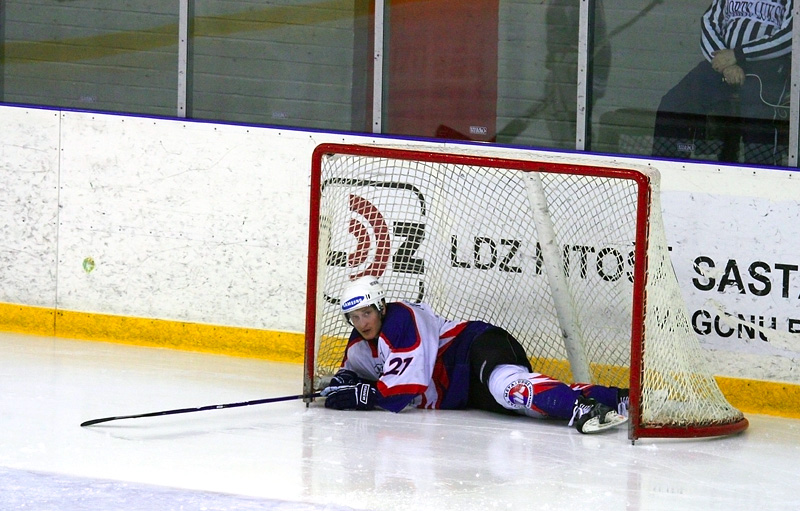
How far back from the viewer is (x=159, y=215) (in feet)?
21.1

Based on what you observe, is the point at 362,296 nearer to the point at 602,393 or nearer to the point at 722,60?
the point at 602,393

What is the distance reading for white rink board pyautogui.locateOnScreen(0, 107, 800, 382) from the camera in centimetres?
624

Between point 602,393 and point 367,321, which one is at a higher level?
point 367,321

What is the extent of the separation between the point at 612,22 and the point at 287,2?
161 cm

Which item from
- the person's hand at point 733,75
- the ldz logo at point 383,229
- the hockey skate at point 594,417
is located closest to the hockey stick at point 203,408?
the ldz logo at point 383,229

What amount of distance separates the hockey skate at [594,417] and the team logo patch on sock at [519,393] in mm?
181

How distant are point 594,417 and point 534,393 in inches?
9.6

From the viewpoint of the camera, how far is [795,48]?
18.4ft

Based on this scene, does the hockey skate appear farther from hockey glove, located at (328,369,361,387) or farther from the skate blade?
hockey glove, located at (328,369,361,387)

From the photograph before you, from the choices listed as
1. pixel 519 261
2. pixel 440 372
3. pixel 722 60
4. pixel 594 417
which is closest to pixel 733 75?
pixel 722 60

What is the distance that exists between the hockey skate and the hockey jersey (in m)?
0.49

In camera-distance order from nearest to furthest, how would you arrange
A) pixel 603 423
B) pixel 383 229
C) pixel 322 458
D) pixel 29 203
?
pixel 322 458 < pixel 603 423 < pixel 383 229 < pixel 29 203

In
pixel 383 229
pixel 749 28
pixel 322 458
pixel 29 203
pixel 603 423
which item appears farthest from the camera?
pixel 29 203

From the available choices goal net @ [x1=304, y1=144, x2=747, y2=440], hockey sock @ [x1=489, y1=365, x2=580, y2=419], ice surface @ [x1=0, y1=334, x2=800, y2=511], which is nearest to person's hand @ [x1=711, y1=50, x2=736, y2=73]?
goal net @ [x1=304, y1=144, x2=747, y2=440]
